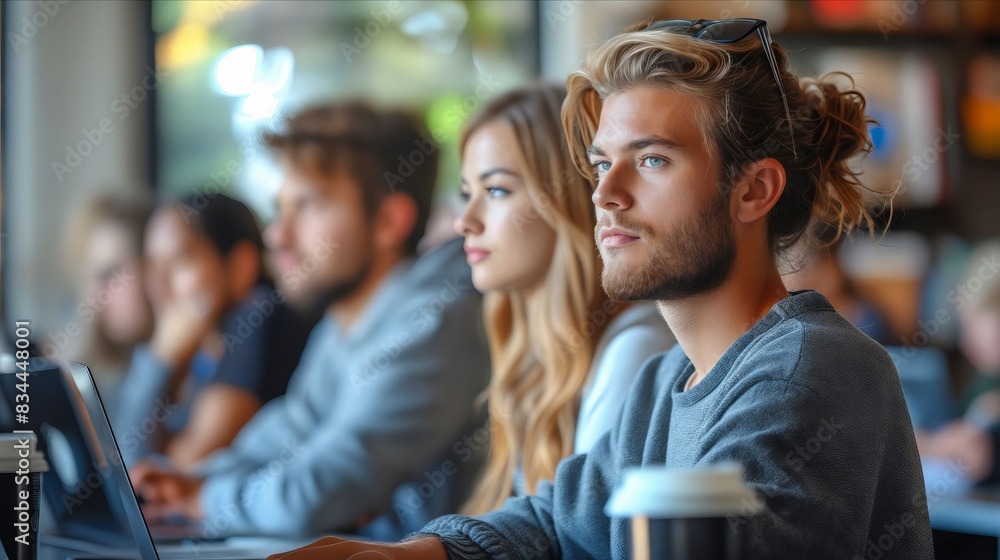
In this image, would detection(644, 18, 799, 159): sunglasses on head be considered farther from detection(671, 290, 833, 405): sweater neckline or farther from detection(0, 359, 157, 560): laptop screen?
detection(0, 359, 157, 560): laptop screen

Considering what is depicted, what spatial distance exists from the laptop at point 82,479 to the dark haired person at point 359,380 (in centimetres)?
123

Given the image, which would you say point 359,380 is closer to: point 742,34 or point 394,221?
point 394,221

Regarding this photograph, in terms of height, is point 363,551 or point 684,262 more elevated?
point 684,262

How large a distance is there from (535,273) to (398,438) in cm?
90

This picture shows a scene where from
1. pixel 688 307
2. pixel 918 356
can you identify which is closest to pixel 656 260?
pixel 688 307

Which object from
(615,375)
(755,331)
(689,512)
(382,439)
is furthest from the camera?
(382,439)

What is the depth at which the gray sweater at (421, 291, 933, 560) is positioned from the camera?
91 centimetres

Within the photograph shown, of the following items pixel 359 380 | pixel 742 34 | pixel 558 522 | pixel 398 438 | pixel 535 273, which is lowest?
pixel 398 438

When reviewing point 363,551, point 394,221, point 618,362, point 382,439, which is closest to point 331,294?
point 394,221

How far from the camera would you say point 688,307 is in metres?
1.16

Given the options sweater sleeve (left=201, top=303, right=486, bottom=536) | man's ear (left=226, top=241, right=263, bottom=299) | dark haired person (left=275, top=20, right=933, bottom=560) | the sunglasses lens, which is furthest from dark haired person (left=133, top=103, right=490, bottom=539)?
the sunglasses lens

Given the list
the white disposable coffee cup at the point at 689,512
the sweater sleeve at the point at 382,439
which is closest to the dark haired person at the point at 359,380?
the sweater sleeve at the point at 382,439

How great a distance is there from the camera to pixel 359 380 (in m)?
2.81

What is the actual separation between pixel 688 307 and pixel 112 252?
8.80ft
